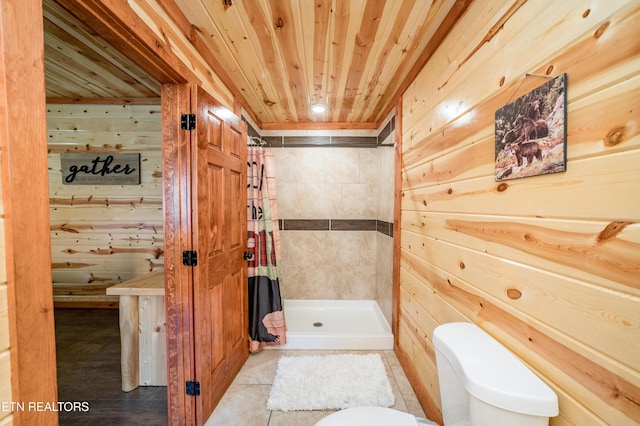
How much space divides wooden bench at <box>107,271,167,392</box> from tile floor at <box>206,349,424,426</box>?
22.4 inches

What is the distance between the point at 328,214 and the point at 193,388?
6.95ft

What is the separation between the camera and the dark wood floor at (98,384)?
59.5 inches

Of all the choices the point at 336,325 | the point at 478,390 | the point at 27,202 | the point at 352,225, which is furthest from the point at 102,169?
the point at 478,390

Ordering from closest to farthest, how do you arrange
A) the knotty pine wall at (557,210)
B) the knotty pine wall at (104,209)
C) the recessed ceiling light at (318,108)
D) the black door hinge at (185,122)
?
1. the knotty pine wall at (557,210)
2. the black door hinge at (185,122)
3. the recessed ceiling light at (318,108)
4. the knotty pine wall at (104,209)

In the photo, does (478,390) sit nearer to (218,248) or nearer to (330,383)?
(330,383)

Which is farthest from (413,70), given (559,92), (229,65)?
(229,65)

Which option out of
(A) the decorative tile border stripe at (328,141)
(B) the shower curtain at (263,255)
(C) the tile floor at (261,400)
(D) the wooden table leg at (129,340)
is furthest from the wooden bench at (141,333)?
(A) the decorative tile border stripe at (328,141)

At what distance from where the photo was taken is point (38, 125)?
647 millimetres

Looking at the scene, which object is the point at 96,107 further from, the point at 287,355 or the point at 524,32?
the point at 524,32

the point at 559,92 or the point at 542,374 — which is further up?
the point at 559,92

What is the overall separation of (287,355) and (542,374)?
6.11ft

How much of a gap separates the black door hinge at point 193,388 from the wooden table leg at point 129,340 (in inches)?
26.0

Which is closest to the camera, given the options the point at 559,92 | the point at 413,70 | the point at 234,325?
the point at 559,92

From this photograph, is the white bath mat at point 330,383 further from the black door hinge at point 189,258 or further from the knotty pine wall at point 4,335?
the knotty pine wall at point 4,335
